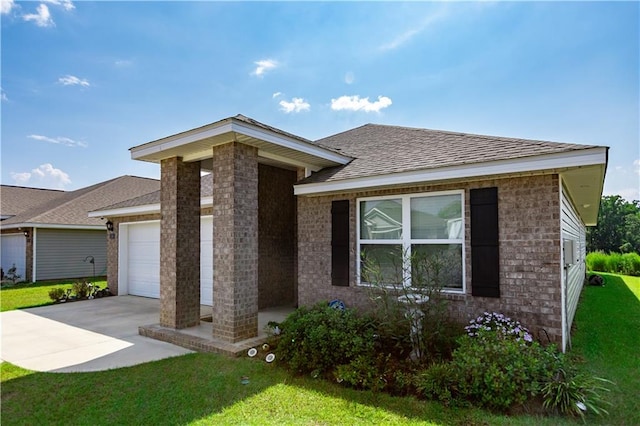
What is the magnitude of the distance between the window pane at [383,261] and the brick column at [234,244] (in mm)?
2041

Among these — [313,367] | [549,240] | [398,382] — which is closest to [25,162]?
[313,367]

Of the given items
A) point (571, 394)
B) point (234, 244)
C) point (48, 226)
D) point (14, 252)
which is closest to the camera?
point (571, 394)

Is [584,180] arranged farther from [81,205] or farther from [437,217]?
[81,205]

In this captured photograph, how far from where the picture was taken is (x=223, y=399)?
406 cm

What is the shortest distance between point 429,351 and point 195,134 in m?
4.99

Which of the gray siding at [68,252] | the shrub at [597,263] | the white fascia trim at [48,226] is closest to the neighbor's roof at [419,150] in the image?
the white fascia trim at [48,226]

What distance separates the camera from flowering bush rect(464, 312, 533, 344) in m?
4.52

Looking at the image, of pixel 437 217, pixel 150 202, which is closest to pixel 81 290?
pixel 150 202

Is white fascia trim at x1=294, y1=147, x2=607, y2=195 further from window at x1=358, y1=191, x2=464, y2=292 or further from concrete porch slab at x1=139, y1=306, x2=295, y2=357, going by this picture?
concrete porch slab at x1=139, y1=306, x2=295, y2=357

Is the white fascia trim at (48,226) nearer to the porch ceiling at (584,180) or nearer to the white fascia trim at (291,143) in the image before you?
the white fascia trim at (291,143)

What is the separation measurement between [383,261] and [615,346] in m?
4.12

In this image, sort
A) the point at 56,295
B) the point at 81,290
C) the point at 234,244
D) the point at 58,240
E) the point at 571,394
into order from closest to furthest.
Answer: the point at 571,394 < the point at 234,244 < the point at 56,295 < the point at 81,290 < the point at 58,240

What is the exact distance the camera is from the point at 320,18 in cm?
849

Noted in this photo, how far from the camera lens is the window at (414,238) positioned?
5.70m
